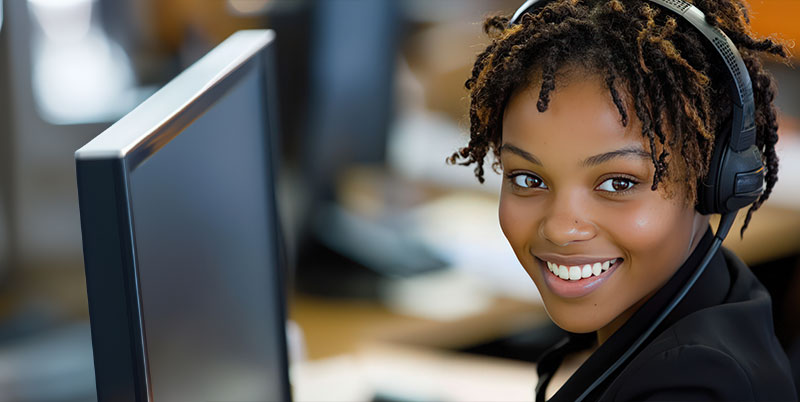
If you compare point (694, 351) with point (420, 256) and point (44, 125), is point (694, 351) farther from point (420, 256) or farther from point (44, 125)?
point (44, 125)

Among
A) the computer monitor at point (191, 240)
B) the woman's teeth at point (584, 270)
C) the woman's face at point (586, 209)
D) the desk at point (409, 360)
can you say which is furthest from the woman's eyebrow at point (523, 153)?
the desk at point (409, 360)

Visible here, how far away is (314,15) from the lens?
2506mm

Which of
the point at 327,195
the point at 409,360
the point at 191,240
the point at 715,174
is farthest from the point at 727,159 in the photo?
the point at 327,195

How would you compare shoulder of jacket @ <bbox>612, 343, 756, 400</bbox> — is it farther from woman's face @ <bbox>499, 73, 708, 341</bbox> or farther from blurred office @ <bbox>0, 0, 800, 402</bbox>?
blurred office @ <bbox>0, 0, 800, 402</bbox>

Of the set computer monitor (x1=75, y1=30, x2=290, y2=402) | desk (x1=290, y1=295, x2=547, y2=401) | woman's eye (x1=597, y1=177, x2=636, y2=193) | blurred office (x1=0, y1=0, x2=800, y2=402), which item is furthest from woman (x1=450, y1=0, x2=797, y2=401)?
blurred office (x1=0, y1=0, x2=800, y2=402)

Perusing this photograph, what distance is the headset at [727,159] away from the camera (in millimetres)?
690

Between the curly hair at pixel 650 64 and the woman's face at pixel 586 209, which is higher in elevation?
the curly hair at pixel 650 64

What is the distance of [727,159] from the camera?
714 millimetres

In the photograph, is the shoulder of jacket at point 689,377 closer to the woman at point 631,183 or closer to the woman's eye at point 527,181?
the woman at point 631,183

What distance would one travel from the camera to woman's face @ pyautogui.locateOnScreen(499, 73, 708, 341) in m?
0.69

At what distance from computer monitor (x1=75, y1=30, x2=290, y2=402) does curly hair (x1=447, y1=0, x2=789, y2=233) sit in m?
0.25

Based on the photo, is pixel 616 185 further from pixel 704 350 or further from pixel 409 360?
pixel 409 360

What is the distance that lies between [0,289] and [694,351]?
7.57ft

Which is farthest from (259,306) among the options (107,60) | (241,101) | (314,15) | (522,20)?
(107,60)
